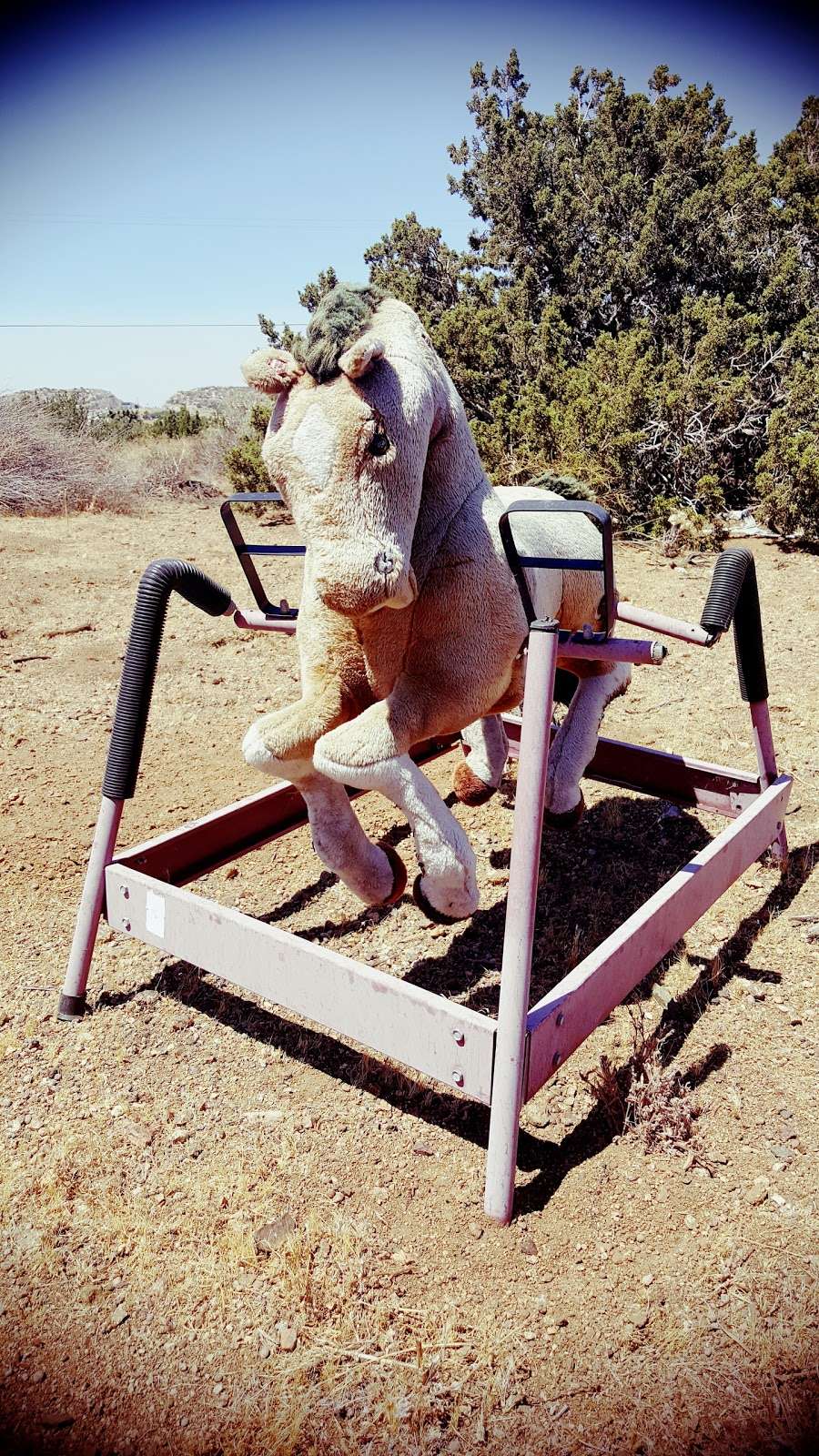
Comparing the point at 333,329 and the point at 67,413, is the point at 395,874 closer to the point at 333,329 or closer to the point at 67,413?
the point at 333,329

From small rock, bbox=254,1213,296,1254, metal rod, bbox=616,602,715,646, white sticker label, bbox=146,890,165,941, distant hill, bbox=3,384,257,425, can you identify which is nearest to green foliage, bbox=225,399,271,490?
distant hill, bbox=3,384,257,425

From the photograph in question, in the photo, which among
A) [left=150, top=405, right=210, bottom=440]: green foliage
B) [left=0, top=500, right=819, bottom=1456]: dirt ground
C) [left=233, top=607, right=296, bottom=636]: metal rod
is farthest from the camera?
[left=150, top=405, right=210, bottom=440]: green foliage

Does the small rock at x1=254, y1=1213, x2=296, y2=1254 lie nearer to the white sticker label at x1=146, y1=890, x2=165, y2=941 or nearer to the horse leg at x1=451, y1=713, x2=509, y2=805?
the white sticker label at x1=146, y1=890, x2=165, y2=941

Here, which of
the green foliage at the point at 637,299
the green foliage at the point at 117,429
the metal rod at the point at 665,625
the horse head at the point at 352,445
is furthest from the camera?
the green foliage at the point at 117,429

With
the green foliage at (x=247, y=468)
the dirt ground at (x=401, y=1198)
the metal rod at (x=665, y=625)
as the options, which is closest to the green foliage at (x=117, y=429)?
the green foliage at (x=247, y=468)

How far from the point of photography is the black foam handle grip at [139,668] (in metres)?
2.29

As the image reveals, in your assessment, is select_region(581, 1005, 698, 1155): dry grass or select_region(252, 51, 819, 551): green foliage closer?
select_region(581, 1005, 698, 1155): dry grass

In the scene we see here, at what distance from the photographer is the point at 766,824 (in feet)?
9.29

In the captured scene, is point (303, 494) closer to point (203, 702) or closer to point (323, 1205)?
point (323, 1205)

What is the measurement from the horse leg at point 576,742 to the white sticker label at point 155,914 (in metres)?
1.16

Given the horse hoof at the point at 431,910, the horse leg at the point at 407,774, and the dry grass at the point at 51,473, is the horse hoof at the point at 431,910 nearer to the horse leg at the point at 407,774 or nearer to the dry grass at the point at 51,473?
the horse leg at the point at 407,774

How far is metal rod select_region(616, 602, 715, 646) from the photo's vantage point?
2143 mm

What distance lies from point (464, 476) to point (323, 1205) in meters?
1.60

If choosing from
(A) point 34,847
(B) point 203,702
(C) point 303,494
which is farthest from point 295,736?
(B) point 203,702
